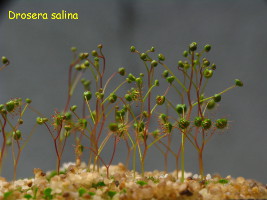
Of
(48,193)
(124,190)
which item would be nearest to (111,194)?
(124,190)

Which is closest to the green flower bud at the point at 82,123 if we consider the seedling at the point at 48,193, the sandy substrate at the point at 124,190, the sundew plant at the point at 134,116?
the sundew plant at the point at 134,116

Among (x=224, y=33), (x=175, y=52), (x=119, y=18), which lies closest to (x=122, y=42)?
(x=119, y=18)

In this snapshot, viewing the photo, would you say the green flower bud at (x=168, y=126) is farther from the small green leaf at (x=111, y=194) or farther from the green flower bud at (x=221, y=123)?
the small green leaf at (x=111, y=194)

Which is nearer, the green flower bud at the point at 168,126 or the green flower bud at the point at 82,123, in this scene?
the green flower bud at the point at 168,126

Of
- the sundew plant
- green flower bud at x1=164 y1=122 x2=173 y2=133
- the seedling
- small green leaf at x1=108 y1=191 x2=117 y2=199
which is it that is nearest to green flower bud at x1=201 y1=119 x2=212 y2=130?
the sundew plant

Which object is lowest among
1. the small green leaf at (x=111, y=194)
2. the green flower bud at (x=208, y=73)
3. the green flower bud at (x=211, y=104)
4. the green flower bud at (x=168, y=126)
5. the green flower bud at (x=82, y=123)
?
the small green leaf at (x=111, y=194)

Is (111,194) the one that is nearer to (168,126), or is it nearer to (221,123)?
(168,126)

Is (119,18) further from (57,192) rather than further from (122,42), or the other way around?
(57,192)

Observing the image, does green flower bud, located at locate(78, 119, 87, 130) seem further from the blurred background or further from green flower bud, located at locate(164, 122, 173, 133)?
the blurred background

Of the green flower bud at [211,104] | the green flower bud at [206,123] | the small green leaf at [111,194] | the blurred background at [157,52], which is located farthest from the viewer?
the blurred background at [157,52]
